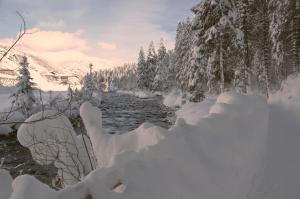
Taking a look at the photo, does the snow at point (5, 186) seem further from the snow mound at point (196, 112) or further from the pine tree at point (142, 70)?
the pine tree at point (142, 70)

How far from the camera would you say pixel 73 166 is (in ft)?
22.4

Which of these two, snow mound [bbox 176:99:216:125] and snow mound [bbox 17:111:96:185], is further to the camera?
snow mound [bbox 176:99:216:125]

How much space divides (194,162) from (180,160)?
1.03 feet

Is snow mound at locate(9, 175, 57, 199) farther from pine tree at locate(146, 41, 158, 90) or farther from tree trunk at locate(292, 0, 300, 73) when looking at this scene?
pine tree at locate(146, 41, 158, 90)

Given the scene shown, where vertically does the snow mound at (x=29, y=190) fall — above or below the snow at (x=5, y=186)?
above

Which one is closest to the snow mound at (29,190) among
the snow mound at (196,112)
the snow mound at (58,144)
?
the snow mound at (58,144)

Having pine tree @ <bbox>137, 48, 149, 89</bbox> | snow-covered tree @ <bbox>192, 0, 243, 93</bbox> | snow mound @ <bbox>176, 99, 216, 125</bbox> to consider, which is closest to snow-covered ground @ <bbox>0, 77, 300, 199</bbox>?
snow mound @ <bbox>176, 99, 216, 125</bbox>

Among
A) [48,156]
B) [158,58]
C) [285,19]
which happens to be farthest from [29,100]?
[158,58]

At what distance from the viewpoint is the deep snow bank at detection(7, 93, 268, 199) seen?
3430 millimetres

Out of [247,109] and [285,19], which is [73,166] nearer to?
[247,109]

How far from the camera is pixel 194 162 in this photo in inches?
181

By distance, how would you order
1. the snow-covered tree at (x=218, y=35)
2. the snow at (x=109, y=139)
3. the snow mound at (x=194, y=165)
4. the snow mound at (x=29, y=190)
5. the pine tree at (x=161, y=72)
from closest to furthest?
1. the snow mound at (x=29, y=190)
2. the snow mound at (x=194, y=165)
3. the snow at (x=109, y=139)
4. the snow-covered tree at (x=218, y=35)
5. the pine tree at (x=161, y=72)

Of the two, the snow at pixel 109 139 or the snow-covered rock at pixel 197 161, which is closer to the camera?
the snow-covered rock at pixel 197 161

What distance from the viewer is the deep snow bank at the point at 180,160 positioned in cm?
343
